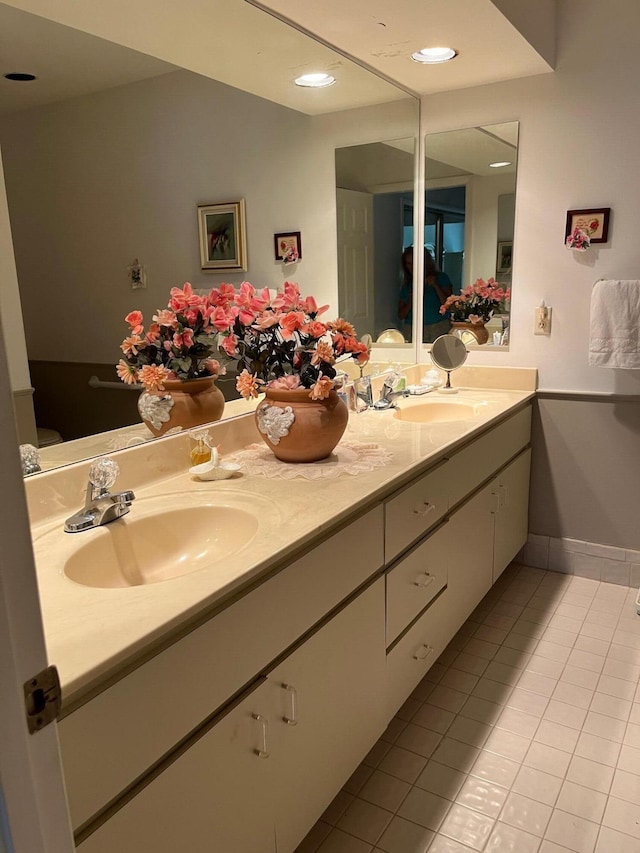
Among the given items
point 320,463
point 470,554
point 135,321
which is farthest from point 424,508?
point 135,321

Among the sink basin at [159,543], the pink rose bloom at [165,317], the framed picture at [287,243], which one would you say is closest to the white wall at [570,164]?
the framed picture at [287,243]

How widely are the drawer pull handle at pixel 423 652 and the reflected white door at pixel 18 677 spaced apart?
52.7 inches

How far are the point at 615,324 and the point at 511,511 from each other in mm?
827

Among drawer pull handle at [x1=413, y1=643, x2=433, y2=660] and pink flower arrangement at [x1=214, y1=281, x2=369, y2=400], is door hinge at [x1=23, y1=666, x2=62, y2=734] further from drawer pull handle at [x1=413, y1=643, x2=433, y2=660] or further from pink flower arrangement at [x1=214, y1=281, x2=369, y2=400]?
drawer pull handle at [x1=413, y1=643, x2=433, y2=660]

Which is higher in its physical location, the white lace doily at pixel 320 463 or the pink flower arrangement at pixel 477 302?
the pink flower arrangement at pixel 477 302

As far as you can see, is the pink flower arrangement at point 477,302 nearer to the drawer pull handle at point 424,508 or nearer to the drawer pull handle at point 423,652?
the drawer pull handle at point 424,508

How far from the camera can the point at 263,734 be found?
1185mm

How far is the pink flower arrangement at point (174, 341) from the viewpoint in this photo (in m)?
1.63

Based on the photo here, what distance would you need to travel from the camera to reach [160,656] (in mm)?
961

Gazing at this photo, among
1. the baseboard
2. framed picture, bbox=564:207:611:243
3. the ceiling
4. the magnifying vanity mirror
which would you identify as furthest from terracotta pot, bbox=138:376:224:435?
the baseboard

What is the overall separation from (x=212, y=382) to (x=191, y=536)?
0.53 m

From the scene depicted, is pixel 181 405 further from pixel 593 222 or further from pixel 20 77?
pixel 593 222

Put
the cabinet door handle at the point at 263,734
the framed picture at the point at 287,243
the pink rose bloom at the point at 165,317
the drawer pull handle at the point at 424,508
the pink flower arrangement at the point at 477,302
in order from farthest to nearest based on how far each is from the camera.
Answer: the pink flower arrangement at the point at 477,302, the framed picture at the point at 287,243, the drawer pull handle at the point at 424,508, the pink rose bloom at the point at 165,317, the cabinet door handle at the point at 263,734

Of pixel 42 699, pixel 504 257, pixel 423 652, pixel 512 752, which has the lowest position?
pixel 512 752
